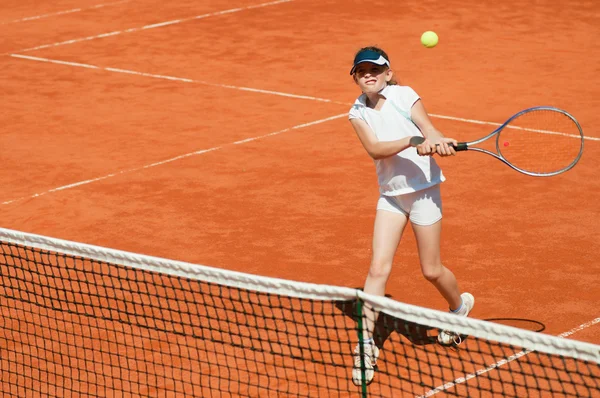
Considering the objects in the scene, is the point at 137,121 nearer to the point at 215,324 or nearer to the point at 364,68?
the point at 215,324

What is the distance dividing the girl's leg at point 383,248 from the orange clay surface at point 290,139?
3.63ft

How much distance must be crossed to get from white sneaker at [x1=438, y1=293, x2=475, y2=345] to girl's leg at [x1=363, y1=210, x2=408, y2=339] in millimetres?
509

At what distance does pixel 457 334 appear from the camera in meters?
6.89

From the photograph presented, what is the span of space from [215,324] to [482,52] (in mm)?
9284

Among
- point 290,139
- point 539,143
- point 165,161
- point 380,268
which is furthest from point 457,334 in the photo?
point 290,139

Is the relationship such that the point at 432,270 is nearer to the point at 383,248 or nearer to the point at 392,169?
the point at 383,248

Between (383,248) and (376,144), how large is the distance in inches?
25.7

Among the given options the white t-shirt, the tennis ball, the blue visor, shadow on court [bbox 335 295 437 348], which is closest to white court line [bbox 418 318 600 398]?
shadow on court [bbox 335 295 437 348]

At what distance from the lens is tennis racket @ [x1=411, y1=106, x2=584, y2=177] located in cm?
834

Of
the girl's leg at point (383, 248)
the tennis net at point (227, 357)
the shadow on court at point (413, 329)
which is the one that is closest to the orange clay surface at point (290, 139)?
the shadow on court at point (413, 329)

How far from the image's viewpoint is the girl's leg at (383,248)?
669cm

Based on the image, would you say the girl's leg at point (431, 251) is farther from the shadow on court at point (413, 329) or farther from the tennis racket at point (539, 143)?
the tennis racket at point (539, 143)

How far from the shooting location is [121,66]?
15953 mm

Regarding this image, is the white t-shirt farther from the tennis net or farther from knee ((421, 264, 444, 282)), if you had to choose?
the tennis net
